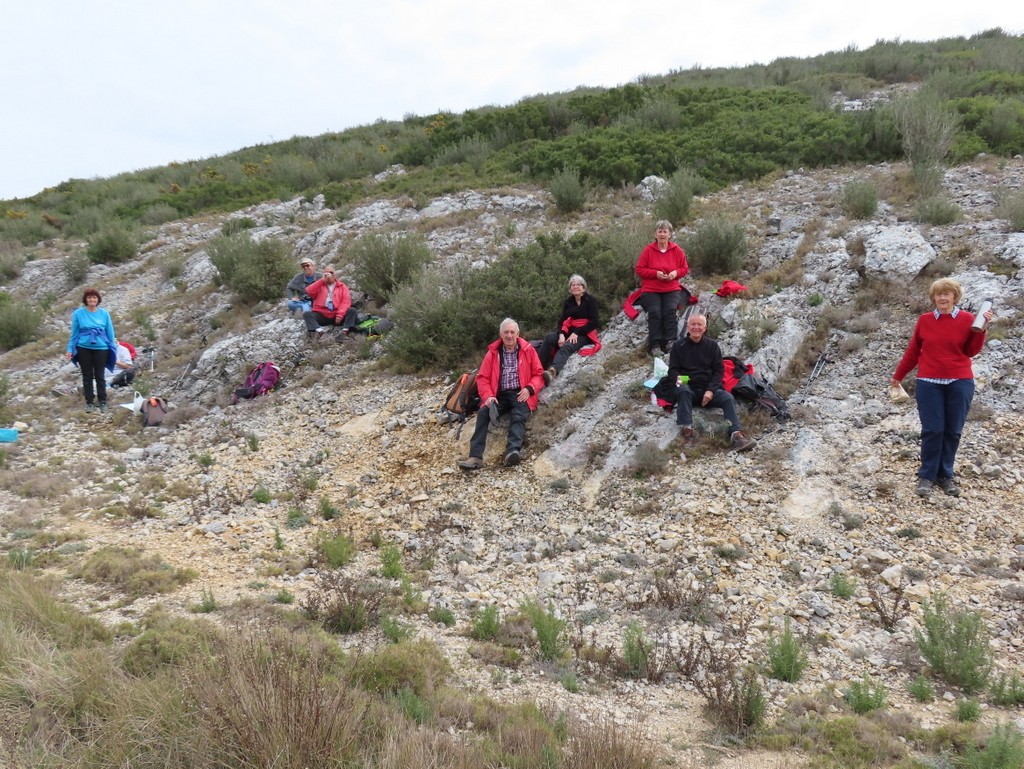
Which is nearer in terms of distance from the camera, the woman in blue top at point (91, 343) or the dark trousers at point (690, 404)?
the dark trousers at point (690, 404)

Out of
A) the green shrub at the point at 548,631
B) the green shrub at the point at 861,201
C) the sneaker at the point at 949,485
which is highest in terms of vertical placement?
the green shrub at the point at 861,201

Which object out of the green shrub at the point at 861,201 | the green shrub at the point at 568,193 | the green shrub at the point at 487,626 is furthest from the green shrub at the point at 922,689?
the green shrub at the point at 568,193

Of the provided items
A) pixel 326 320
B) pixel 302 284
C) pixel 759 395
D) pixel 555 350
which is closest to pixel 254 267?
pixel 302 284

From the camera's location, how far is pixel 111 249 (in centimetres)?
1634

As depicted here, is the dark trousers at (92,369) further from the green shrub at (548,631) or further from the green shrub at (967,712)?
the green shrub at (967,712)

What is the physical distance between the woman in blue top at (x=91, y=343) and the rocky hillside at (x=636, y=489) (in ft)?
1.68

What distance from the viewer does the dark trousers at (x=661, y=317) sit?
7.71m

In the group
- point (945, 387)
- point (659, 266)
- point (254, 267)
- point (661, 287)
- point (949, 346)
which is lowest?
point (945, 387)

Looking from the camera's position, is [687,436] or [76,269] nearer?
[687,436]

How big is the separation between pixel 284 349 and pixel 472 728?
26.1 feet

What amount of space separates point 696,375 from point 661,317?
1.36 metres

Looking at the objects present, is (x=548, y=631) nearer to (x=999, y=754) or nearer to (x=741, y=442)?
(x=999, y=754)

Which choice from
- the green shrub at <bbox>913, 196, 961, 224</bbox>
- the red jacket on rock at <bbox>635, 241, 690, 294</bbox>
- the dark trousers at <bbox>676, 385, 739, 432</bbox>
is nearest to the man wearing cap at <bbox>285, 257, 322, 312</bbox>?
the red jacket on rock at <bbox>635, 241, 690, 294</bbox>

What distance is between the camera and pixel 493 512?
6129 mm
